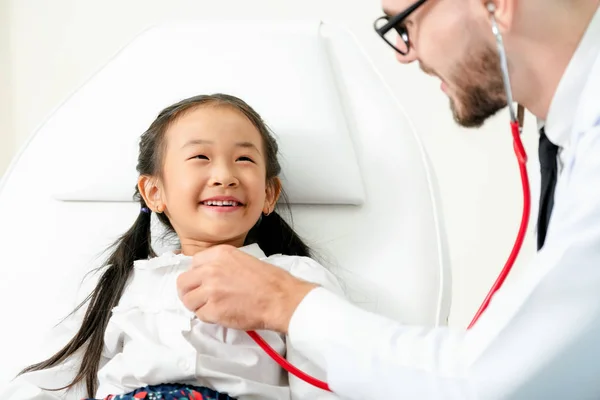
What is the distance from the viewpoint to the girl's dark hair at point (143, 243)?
52.7 inches

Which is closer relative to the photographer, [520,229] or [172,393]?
[520,229]

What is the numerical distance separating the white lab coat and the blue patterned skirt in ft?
1.02

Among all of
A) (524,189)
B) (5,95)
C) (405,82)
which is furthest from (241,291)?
(5,95)

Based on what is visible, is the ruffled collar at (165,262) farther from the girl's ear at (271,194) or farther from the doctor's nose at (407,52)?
the doctor's nose at (407,52)

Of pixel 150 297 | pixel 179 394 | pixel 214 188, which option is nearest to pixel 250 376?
pixel 179 394

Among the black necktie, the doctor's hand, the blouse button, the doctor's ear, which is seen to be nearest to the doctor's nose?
the doctor's ear

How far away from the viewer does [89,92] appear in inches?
65.3

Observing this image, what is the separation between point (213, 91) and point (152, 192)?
0.28m

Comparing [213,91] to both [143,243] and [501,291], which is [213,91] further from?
[501,291]

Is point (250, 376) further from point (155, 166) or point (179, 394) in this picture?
point (155, 166)

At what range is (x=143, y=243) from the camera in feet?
4.93

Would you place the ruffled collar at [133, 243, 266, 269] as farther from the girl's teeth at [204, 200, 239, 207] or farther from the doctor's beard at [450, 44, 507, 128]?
the doctor's beard at [450, 44, 507, 128]

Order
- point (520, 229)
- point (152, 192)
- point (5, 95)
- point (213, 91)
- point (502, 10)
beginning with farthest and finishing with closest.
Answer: point (5, 95) → point (213, 91) → point (152, 192) → point (520, 229) → point (502, 10)

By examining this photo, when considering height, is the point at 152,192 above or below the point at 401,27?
below
